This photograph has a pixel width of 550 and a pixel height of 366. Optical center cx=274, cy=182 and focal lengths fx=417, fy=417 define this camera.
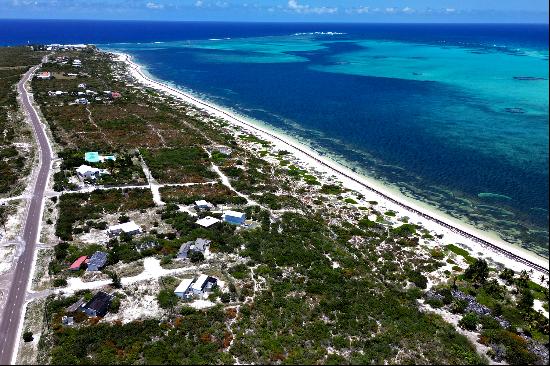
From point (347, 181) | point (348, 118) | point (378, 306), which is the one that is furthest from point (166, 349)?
point (348, 118)

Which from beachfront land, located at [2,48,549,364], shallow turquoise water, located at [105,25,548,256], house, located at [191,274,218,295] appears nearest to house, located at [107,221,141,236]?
beachfront land, located at [2,48,549,364]

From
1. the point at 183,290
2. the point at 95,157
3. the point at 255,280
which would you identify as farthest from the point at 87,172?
the point at 255,280

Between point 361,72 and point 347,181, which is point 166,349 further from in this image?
point 361,72

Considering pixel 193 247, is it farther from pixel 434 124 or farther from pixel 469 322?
pixel 434 124

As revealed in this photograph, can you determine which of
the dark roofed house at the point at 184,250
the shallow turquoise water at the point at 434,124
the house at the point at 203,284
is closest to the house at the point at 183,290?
the house at the point at 203,284

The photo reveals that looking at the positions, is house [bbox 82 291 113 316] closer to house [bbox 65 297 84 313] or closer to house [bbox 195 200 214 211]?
house [bbox 65 297 84 313]

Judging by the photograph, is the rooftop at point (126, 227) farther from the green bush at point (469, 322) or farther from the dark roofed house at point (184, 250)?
the green bush at point (469, 322)
